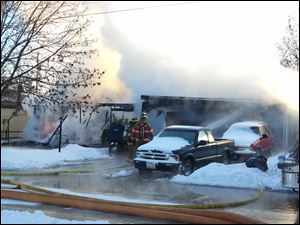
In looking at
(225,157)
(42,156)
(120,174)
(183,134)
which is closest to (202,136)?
(183,134)

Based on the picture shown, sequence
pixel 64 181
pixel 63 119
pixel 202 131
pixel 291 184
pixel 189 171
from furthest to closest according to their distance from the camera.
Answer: pixel 202 131, pixel 189 171, pixel 64 181, pixel 63 119, pixel 291 184

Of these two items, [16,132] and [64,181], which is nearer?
[16,132]

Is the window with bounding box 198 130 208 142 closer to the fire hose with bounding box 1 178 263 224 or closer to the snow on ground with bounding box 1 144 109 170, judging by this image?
the snow on ground with bounding box 1 144 109 170

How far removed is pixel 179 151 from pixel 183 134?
1028mm

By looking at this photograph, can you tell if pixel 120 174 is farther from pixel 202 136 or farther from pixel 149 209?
pixel 149 209

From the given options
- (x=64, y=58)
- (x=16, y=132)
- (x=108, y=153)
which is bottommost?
(x=108, y=153)

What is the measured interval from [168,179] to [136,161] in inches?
45.9

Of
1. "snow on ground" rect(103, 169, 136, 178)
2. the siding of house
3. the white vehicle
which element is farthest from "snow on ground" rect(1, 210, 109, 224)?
the white vehicle

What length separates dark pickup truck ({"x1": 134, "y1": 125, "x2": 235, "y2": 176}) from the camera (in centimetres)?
1252

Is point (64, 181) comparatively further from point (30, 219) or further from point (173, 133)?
point (30, 219)

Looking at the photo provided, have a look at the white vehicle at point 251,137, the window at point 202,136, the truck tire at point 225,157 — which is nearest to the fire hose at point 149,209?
the window at point 202,136

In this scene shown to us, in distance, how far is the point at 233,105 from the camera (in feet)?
60.0

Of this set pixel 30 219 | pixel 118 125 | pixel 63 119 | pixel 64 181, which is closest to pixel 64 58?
pixel 63 119

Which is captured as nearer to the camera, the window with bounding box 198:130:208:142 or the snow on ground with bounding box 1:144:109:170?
the snow on ground with bounding box 1:144:109:170
